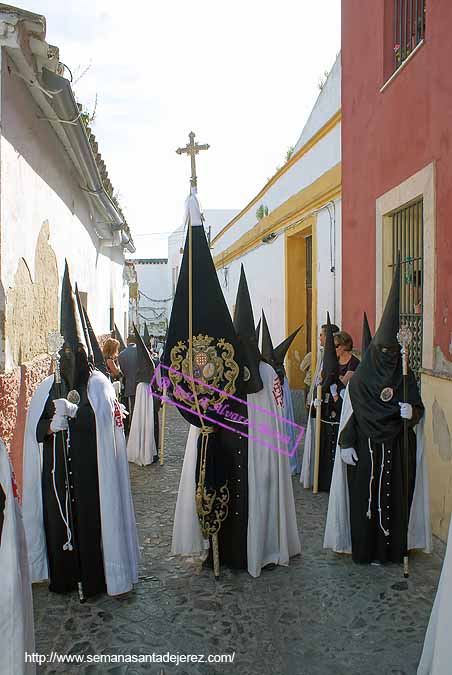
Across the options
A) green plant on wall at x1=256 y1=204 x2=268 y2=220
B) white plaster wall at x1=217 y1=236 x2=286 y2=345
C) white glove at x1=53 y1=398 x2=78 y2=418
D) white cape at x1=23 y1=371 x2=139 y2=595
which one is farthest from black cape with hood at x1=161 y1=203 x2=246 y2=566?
green plant on wall at x1=256 y1=204 x2=268 y2=220

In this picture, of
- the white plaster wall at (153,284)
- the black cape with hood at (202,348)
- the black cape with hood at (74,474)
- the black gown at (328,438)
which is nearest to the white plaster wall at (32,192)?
the black cape with hood at (74,474)

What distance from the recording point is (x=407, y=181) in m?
6.42

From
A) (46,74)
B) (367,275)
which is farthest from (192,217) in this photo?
(367,275)

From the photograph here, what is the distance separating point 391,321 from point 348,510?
1.59m

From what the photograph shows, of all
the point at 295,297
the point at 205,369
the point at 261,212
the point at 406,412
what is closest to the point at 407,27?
the point at 406,412

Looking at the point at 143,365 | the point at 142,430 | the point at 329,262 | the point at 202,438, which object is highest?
the point at 329,262

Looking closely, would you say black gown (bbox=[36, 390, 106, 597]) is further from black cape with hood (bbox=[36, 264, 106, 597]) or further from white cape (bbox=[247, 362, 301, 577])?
white cape (bbox=[247, 362, 301, 577])

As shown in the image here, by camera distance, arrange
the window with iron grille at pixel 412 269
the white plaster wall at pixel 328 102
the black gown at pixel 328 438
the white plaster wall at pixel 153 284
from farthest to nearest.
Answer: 1. the white plaster wall at pixel 153 284
2. the white plaster wall at pixel 328 102
3. the black gown at pixel 328 438
4. the window with iron grille at pixel 412 269

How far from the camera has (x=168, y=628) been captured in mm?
3992

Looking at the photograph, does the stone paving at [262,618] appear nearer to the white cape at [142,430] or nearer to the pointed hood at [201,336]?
the pointed hood at [201,336]

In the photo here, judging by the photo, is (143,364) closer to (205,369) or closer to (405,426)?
(205,369)

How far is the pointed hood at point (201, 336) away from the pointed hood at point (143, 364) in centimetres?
395

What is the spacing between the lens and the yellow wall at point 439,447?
523 cm

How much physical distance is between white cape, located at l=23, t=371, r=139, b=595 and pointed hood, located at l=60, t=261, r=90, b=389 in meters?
0.15
